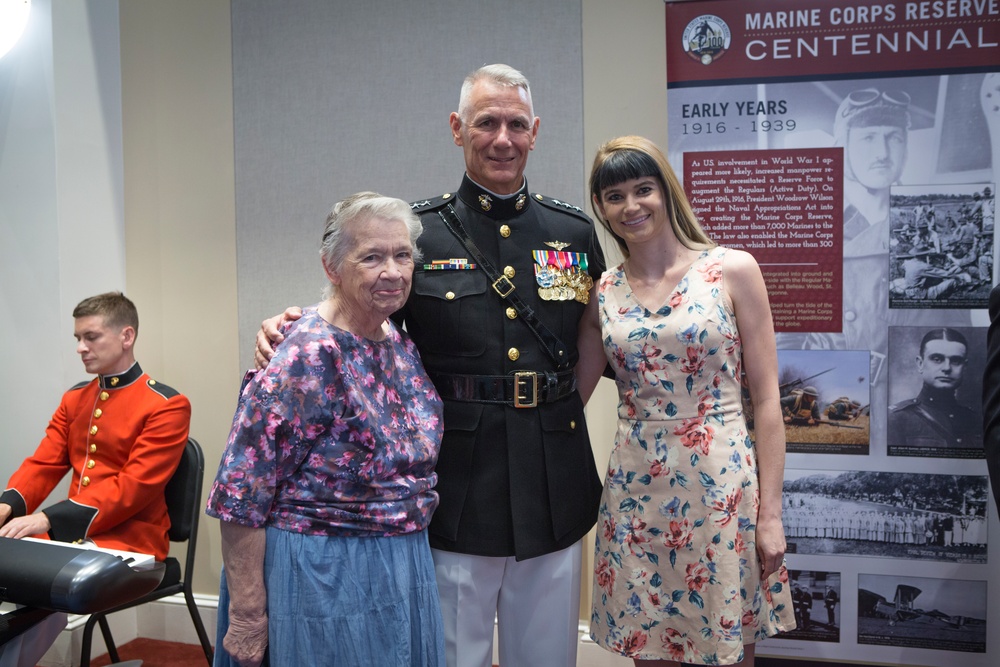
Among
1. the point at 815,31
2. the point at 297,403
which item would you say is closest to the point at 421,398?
the point at 297,403

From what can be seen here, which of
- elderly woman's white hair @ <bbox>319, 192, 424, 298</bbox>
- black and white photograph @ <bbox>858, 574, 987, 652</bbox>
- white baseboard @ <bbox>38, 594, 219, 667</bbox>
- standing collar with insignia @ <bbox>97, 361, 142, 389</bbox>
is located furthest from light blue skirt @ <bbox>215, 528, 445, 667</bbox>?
white baseboard @ <bbox>38, 594, 219, 667</bbox>

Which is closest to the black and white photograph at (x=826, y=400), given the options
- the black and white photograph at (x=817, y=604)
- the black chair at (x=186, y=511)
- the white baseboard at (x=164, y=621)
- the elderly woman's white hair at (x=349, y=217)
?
the black and white photograph at (x=817, y=604)

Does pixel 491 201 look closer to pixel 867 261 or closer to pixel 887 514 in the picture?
pixel 867 261

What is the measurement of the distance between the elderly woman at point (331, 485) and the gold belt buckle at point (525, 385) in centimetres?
31

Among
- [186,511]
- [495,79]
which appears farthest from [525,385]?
[186,511]

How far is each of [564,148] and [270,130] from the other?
1200 mm

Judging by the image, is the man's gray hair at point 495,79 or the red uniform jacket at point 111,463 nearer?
the man's gray hair at point 495,79

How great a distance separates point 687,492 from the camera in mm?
1984

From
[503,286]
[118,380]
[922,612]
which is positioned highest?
[503,286]

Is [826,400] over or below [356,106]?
below

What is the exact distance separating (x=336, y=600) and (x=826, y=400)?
179 centimetres

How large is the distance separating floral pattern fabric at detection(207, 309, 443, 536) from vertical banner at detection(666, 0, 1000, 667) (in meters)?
1.55

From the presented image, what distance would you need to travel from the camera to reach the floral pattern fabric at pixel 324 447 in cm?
169

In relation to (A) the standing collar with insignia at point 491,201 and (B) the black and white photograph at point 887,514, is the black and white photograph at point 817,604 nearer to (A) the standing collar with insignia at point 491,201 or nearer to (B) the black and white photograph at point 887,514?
(B) the black and white photograph at point 887,514
